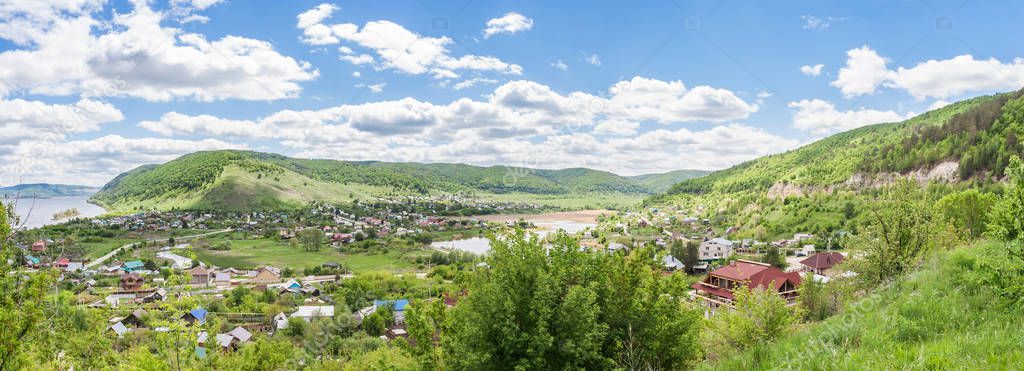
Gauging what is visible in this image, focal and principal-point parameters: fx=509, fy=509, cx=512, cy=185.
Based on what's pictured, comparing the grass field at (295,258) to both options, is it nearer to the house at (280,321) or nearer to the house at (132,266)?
the house at (132,266)

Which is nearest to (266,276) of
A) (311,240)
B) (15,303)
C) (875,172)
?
(311,240)

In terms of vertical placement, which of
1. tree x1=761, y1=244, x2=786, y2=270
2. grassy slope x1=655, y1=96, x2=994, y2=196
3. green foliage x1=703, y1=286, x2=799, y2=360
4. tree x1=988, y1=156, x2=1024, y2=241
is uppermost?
grassy slope x1=655, y1=96, x2=994, y2=196

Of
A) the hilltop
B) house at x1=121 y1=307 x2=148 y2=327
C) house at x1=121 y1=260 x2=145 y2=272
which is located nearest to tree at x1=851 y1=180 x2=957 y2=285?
the hilltop

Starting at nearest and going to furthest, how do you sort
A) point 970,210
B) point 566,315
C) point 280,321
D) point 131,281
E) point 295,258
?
point 566,315, point 970,210, point 280,321, point 131,281, point 295,258

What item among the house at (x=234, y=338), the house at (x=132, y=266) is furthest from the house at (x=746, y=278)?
the house at (x=132, y=266)

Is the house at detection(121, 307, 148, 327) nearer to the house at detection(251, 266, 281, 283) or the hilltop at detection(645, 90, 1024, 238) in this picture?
the house at detection(251, 266, 281, 283)

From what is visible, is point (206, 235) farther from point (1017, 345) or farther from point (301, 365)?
point (1017, 345)

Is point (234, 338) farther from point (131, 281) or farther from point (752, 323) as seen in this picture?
point (131, 281)

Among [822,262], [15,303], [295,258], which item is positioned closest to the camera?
[15,303]
